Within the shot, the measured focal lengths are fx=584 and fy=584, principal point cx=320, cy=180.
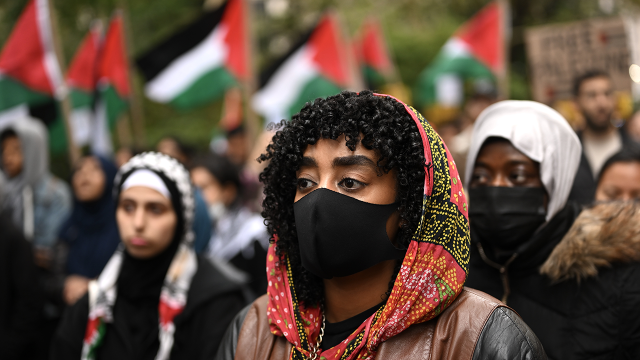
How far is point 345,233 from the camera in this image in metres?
1.79

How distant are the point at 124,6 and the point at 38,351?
662 cm

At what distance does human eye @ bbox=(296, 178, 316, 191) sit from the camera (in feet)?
6.27

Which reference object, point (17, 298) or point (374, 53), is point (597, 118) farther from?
point (374, 53)

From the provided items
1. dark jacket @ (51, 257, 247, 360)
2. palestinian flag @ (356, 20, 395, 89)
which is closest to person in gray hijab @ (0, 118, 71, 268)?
dark jacket @ (51, 257, 247, 360)

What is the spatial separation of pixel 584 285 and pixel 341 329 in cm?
107

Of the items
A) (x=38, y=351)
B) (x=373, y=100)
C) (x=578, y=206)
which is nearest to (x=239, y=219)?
(x=38, y=351)

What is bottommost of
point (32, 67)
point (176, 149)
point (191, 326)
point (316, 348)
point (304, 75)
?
point (191, 326)

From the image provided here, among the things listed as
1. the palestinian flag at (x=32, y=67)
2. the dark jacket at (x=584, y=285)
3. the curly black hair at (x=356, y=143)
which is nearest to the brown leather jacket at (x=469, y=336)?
the curly black hair at (x=356, y=143)

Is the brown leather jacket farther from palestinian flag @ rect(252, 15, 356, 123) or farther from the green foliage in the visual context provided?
the green foliage

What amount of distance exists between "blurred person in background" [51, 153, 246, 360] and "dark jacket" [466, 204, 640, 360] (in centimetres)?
149

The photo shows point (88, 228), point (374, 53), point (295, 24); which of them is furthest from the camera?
point (295, 24)

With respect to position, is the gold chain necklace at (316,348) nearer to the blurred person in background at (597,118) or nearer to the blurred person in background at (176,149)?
the blurred person in background at (597,118)

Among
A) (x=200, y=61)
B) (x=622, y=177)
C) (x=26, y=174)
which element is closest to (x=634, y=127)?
(x=622, y=177)

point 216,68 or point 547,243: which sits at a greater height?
point 216,68
